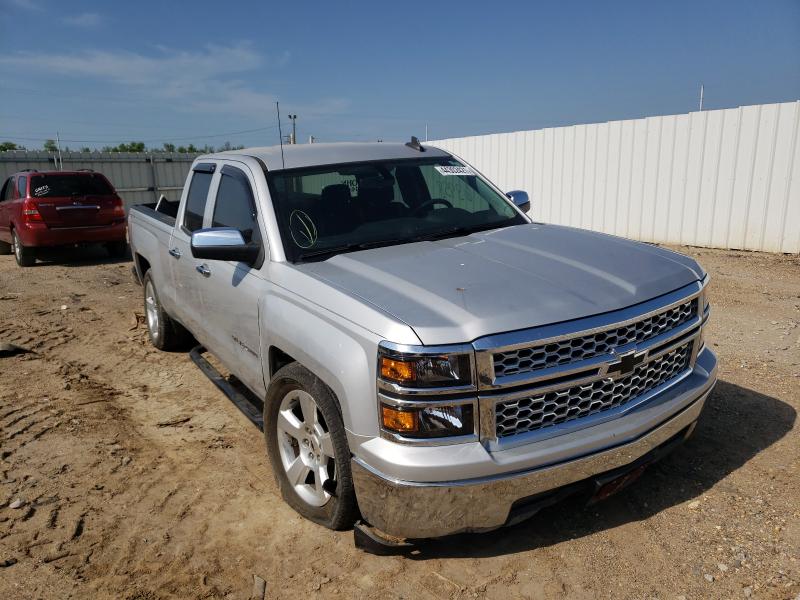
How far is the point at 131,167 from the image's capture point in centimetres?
2120

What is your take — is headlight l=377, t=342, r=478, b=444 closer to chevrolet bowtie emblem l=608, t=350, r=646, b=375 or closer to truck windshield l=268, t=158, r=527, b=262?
chevrolet bowtie emblem l=608, t=350, r=646, b=375

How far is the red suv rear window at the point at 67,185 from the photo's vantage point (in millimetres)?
11930

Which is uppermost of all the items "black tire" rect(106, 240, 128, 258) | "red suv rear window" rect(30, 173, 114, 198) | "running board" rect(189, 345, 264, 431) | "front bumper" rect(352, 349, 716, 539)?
"red suv rear window" rect(30, 173, 114, 198)

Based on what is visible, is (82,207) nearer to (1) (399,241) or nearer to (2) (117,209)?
(2) (117,209)

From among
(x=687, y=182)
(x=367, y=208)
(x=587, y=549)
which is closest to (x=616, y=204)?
(x=687, y=182)

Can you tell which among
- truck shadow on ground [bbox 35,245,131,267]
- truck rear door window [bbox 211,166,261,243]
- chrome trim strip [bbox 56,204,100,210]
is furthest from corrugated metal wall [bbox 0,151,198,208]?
truck rear door window [bbox 211,166,261,243]

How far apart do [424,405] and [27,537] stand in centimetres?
228

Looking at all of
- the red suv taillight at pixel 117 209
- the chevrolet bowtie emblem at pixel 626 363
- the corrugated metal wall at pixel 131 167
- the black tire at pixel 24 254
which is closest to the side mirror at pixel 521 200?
the chevrolet bowtie emblem at pixel 626 363

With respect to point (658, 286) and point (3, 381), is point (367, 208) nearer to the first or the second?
point (658, 286)

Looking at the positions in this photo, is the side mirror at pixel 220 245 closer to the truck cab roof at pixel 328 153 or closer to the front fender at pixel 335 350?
the front fender at pixel 335 350

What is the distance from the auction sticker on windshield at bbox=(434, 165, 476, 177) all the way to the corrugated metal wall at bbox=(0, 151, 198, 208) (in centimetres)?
1840

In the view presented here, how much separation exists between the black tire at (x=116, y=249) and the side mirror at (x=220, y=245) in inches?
406

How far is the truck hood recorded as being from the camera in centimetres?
254

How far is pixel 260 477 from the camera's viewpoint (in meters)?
3.80
